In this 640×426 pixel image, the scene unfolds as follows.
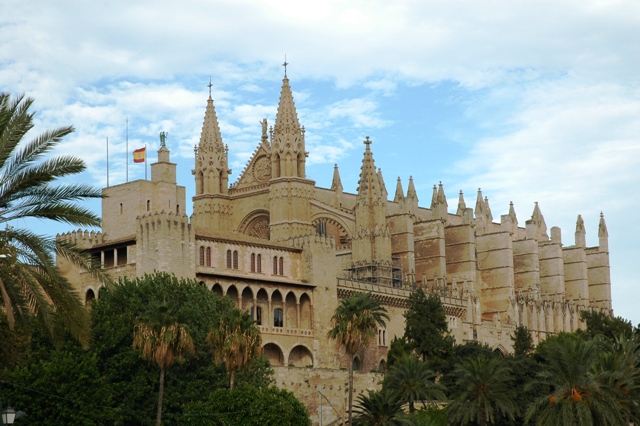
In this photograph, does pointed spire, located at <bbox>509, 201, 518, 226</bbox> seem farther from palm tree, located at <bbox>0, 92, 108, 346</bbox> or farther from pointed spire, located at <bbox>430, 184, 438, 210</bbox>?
palm tree, located at <bbox>0, 92, 108, 346</bbox>

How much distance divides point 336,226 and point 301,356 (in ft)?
53.8

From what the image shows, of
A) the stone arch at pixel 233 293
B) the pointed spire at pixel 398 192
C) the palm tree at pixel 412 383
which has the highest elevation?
the pointed spire at pixel 398 192

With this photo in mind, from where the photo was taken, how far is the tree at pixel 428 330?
204 feet

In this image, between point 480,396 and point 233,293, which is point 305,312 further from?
point 480,396

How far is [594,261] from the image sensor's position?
10225 cm

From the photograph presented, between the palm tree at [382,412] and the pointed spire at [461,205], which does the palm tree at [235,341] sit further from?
the pointed spire at [461,205]

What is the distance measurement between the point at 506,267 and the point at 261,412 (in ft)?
141

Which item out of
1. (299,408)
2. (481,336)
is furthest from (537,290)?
(299,408)

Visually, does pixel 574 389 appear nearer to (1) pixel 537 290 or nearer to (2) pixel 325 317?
(2) pixel 325 317

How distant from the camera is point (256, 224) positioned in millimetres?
79062

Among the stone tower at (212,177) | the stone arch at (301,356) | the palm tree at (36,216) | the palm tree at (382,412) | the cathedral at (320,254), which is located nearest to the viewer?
the palm tree at (36,216)

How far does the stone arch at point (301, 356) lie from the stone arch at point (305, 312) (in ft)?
4.02

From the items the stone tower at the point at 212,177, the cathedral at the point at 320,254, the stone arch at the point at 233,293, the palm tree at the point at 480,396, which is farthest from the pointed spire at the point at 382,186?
the palm tree at the point at 480,396

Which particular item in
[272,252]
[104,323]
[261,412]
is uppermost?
[272,252]
